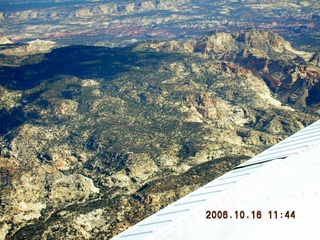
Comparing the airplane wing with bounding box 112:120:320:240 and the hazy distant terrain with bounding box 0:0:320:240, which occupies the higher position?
the airplane wing with bounding box 112:120:320:240

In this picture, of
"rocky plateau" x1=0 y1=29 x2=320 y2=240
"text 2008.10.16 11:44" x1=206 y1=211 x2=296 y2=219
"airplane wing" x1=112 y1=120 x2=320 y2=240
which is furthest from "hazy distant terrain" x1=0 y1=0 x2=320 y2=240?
"text 2008.10.16 11:44" x1=206 y1=211 x2=296 y2=219

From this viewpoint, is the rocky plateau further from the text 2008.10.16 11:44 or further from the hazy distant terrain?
the text 2008.10.16 11:44

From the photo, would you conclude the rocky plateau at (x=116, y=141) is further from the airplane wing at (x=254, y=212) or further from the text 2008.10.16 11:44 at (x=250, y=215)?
the text 2008.10.16 11:44 at (x=250, y=215)

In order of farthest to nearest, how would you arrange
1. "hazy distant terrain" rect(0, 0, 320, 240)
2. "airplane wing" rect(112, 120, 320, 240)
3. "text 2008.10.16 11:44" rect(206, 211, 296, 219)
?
"hazy distant terrain" rect(0, 0, 320, 240) < "text 2008.10.16 11:44" rect(206, 211, 296, 219) < "airplane wing" rect(112, 120, 320, 240)

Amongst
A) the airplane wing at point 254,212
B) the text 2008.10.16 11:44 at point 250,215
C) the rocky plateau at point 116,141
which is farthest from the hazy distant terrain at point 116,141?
the text 2008.10.16 11:44 at point 250,215

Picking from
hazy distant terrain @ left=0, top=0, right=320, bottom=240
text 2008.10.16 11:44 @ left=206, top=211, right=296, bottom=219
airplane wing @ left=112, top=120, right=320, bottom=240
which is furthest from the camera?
hazy distant terrain @ left=0, top=0, right=320, bottom=240

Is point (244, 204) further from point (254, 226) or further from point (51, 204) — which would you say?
point (51, 204)

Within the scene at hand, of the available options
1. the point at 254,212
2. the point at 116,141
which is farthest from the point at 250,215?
the point at 116,141

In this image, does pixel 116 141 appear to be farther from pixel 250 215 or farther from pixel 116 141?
A: pixel 250 215

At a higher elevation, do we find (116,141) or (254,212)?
(254,212)
